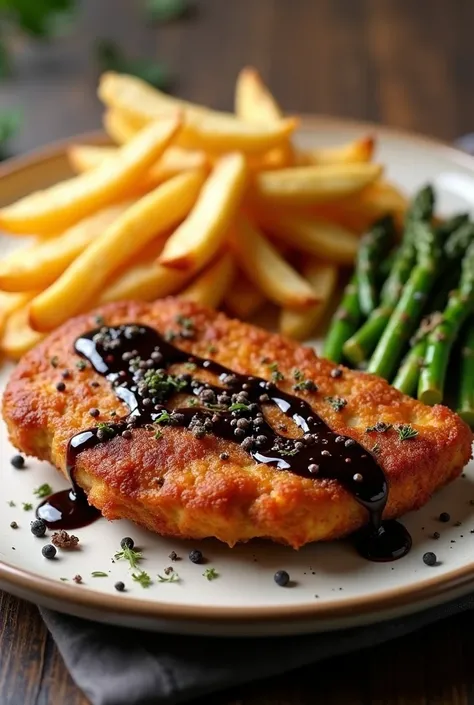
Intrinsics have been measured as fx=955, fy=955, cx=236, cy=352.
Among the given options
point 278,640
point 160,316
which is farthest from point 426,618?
point 160,316

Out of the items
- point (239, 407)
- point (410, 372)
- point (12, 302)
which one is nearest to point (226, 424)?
point (239, 407)

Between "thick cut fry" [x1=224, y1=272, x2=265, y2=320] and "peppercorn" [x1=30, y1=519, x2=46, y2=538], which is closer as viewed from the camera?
"peppercorn" [x1=30, y1=519, x2=46, y2=538]

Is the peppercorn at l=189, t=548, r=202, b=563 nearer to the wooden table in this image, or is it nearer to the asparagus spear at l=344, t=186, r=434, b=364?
A: the asparagus spear at l=344, t=186, r=434, b=364

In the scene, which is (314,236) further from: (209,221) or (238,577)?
(238,577)

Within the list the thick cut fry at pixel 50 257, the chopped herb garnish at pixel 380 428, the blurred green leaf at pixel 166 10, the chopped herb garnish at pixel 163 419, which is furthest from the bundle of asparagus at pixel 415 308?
the blurred green leaf at pixel 166 10

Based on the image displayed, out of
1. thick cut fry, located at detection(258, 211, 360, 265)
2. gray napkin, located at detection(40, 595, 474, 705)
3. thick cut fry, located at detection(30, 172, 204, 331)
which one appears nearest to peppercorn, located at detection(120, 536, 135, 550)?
gray napkin, located at detection(40, 595, 474, 705)

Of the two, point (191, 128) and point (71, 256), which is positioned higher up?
point (191, 128)

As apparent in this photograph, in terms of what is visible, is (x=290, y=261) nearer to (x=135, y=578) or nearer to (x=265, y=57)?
(x=135, y=578)
